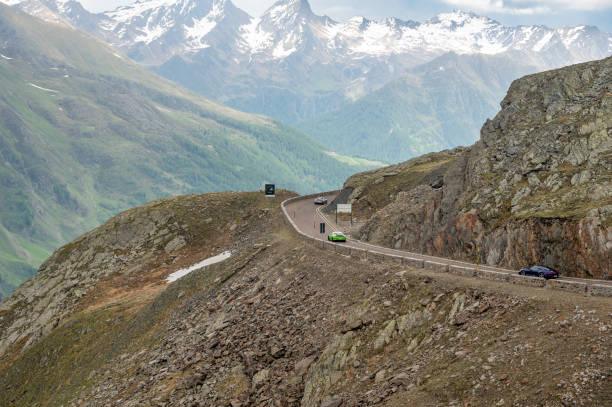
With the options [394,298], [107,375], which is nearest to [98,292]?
[107,375]

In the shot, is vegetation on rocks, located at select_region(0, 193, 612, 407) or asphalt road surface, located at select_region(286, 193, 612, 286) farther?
asphalt road surface, located at select_region(286, 193, 612, 286)

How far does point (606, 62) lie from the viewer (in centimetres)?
4503

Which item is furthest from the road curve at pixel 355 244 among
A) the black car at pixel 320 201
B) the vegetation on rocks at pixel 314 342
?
the vegetation on rocks at pixel 314 342

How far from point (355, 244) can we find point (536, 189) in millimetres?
20847

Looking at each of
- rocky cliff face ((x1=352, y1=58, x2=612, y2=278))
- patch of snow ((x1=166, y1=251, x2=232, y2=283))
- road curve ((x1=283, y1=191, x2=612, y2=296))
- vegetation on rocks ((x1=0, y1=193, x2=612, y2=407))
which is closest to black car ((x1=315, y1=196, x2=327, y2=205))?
road curve ((x1=283, y1=191, x2=612, y2=296))

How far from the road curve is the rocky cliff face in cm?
139

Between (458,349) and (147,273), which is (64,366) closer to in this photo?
(147,273)

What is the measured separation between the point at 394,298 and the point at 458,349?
25.6 ft

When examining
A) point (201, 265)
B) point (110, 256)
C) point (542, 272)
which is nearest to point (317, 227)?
point (201, 265)

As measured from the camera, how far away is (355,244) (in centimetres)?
5459

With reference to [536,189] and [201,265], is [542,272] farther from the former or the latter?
[201,265]

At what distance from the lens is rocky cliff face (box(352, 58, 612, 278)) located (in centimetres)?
3169

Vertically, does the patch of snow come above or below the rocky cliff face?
below

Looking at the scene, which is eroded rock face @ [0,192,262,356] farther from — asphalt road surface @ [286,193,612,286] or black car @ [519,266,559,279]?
black car @ [519,266,559,279]
